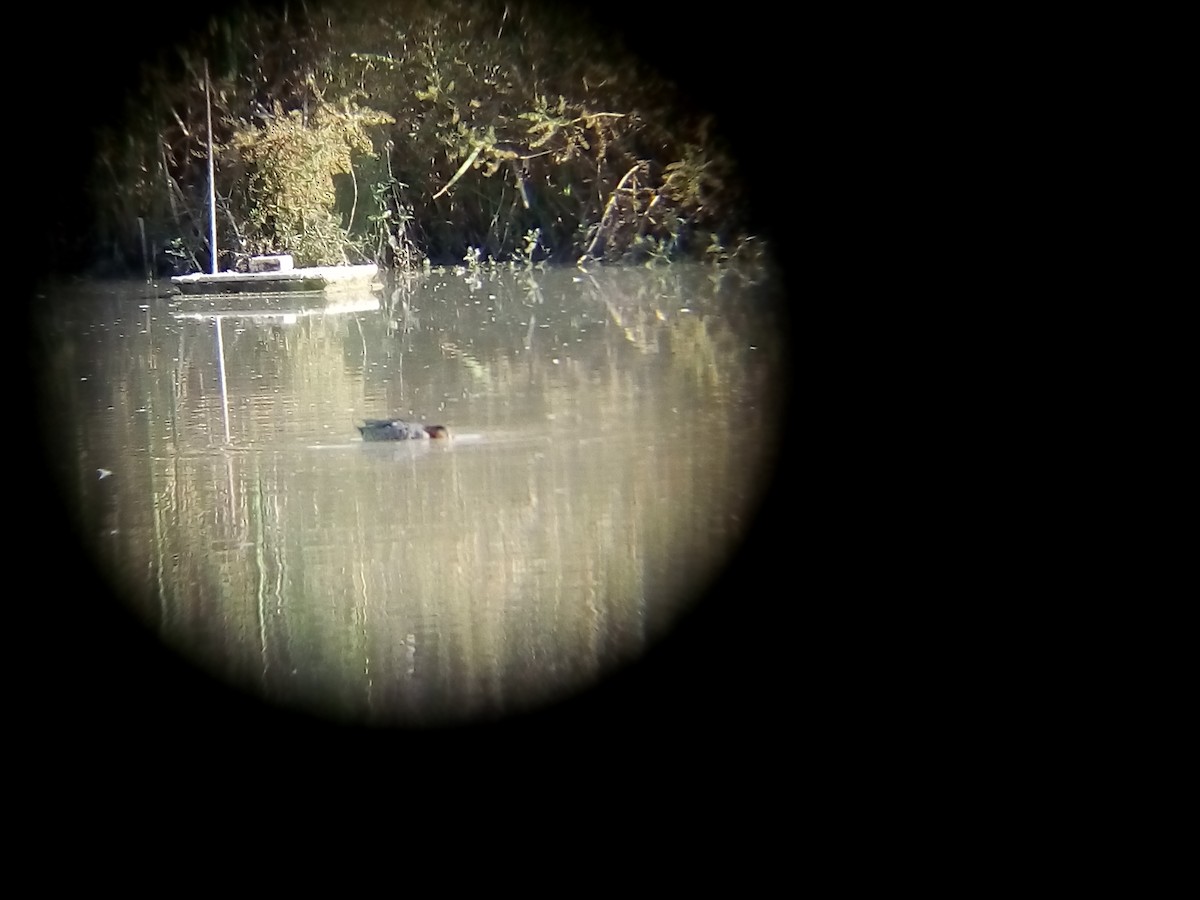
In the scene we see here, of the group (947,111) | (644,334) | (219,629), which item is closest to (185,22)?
(644,334)

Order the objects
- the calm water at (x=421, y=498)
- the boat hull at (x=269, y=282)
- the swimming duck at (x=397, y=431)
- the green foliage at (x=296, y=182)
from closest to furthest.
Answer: the calm water at (x=421, y=498) → the swimming duck at (x=397, y=431) → the boat hull at (x=269, y=282) → the green foliage at (x=296, y=182)

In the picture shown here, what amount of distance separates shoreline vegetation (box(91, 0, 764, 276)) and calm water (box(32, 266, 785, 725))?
18.8 feet

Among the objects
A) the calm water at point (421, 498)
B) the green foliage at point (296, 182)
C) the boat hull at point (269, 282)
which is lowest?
the calm water at point (421, 498)

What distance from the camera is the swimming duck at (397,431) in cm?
443

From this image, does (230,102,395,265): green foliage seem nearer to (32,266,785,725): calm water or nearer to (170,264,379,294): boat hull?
(170,264,379,294): boat hull

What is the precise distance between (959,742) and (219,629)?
147cm

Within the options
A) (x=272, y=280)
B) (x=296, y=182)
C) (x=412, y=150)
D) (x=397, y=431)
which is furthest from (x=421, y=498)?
(x=412, y=150)

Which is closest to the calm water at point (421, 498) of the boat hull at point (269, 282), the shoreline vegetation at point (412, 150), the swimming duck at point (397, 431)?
the swimming duck at point (397, 431)

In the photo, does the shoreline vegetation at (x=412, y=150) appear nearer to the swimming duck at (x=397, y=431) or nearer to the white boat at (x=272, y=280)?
the white boat at (x=272, y=280)

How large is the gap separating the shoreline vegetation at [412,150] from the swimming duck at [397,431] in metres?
8.28

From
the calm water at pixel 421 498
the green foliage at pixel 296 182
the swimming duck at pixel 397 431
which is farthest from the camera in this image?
the green foliage at pixel 296 182

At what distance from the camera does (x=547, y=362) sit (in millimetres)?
6172

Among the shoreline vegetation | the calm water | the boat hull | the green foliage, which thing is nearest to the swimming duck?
the calm water

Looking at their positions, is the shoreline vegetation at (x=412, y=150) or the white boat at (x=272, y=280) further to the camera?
the shoreline vegetation at (x=412, y=150)
